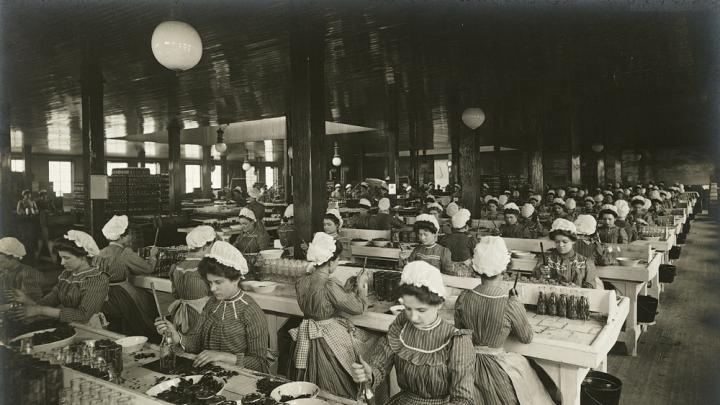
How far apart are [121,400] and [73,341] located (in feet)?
4.61

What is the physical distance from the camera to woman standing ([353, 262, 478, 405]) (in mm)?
2658

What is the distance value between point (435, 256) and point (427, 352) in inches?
125

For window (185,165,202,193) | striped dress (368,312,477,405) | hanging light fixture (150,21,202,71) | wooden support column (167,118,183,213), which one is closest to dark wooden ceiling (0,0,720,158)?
hanging light fixture (150,21,202,71)

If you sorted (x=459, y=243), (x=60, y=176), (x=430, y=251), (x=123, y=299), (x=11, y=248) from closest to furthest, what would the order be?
(x=11, y=248) → (x=123, y=299) → (x=430, y=251) → (x=459, y=243) → (x=60, y=176)

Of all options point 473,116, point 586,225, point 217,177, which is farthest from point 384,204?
point 217,177

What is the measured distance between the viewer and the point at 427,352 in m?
2.74

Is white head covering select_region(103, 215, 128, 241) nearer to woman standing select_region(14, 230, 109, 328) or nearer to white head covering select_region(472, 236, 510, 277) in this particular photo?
woman standing select_region(14, 230, 109, 328)

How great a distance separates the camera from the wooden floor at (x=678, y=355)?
4.81 meters

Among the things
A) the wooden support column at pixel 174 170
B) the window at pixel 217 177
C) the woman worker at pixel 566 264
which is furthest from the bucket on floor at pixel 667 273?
the window at pixel 217 177

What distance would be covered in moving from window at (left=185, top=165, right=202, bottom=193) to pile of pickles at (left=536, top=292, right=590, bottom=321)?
90.6ft

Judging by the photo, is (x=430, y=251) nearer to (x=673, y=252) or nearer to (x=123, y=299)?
(x=123, y=299)

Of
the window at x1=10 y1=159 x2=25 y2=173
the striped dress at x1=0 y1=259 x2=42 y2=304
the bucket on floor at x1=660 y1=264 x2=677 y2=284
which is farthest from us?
the window at x1=10 y1=159 x2=25 y2=173

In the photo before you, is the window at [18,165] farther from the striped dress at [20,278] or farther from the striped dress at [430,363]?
the striped dress at [430,363]

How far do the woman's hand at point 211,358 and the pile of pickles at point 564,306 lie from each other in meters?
2.64
